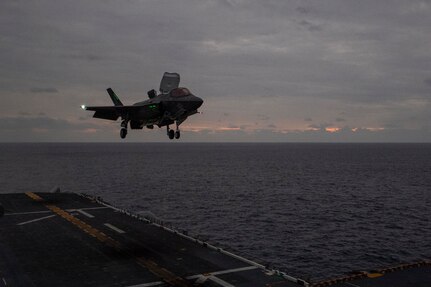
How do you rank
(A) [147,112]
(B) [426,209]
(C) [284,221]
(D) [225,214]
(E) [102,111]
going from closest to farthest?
1. (A) [147,112]
2. (E) [102,111]
3. (C) [284,221]
4. (D) [225,214]
5. (B) [426,209]

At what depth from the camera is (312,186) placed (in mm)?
121125

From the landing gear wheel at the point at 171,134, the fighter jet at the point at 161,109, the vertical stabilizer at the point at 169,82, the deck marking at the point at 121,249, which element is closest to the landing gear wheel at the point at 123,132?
the fighter jet at the point at 161,109

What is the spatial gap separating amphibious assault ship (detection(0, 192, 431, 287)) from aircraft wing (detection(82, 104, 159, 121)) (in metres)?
13.8

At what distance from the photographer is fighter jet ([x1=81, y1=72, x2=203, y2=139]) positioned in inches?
946

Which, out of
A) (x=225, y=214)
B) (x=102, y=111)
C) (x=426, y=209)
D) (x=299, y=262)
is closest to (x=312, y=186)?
(x=426, y=209)

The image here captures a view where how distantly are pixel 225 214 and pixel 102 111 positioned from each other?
5355cm

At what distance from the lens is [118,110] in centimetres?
2680

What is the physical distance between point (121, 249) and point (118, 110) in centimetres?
1976

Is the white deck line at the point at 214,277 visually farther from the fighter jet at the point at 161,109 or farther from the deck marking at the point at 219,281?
the fighter jet at the point at 161,109

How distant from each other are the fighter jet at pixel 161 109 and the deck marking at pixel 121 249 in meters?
13.5

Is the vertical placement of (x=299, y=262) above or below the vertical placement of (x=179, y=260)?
below

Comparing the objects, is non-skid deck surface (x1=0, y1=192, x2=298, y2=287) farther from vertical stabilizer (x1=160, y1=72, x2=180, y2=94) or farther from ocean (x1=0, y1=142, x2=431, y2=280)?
vertical stabilizer (x1=160, y1=72, x2=180, y2=94)

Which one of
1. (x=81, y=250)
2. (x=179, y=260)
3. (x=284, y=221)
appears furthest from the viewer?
(x=284, y=221)

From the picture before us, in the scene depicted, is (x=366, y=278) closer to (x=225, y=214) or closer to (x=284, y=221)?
(x=284, y=221)
